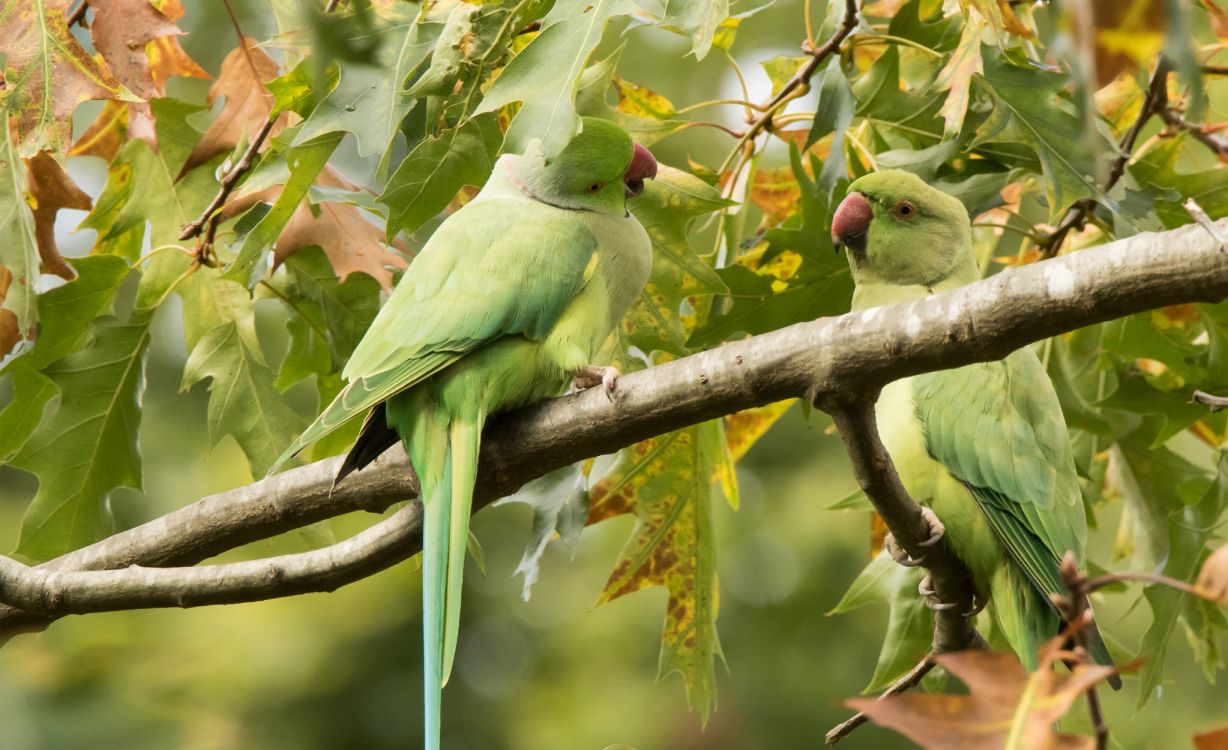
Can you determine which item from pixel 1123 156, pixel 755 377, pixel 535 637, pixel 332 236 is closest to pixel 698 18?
pixel 755 377

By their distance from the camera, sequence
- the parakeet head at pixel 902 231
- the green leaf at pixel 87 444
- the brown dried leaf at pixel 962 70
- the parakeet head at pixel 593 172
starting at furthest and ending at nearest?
1. the parakeet head at pixel 902 231
2. the green leaf at pixel 87 444
3. the parakeet head at pixel 593 172
4. the brown dried leaf at pixel 962 70

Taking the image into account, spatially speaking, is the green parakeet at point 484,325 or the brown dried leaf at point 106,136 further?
the brown dried leaf at point 106,136

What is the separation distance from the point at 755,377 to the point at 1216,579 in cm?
80

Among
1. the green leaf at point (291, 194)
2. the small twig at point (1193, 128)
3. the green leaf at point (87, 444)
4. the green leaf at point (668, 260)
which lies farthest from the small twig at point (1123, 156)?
the green leaf at point (87, 444)

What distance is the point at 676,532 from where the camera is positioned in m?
2.79

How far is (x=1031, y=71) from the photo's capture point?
7.71 ft

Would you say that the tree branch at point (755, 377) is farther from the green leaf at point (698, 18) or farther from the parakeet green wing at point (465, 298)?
the green leaf at point (698, 18)

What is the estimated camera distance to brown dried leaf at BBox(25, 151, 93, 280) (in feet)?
9.24

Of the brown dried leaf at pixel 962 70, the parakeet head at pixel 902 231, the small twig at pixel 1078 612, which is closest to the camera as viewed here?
the small twig at pixel 1078 612

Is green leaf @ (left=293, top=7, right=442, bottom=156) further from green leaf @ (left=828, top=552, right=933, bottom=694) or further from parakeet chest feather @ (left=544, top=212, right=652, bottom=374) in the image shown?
green leaf @ (left=828, top=552, right=933, bottom=694)

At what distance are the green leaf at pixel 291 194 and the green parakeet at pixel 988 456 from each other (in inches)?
44.4

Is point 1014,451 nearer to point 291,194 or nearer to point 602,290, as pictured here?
point 602,290

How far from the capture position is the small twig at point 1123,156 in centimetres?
231

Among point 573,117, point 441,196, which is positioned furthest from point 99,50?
point 573,117
